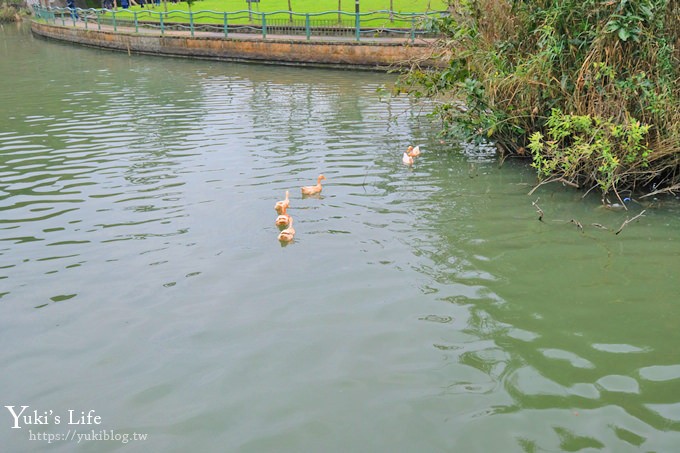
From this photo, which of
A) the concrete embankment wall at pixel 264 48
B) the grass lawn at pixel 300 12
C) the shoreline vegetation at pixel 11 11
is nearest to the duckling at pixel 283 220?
the concrete embankment wall at pixel 264 48

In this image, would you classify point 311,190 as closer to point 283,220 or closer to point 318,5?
point 283,220

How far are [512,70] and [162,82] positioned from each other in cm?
1419

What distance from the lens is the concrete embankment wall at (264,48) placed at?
24.0 m

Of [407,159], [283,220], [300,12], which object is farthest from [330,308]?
[300,12]

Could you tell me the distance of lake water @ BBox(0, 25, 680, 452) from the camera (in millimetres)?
4602

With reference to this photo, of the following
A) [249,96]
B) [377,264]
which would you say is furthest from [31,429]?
[249,96]

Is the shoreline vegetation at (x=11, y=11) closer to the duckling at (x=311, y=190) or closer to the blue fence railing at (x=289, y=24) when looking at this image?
the blue fence railing at (x=289, y=24)

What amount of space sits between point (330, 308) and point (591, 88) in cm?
493

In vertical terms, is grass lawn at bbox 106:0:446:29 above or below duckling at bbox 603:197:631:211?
above

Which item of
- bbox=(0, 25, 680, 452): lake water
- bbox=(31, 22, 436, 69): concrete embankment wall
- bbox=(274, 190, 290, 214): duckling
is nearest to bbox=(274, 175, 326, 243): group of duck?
bbox=(274, 190, 290, 214): duckling

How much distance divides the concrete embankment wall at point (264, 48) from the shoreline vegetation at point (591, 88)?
11.2 meters

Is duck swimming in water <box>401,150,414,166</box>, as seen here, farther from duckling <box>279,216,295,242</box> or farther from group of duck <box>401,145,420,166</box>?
duckling <box>279,216,295,242</box>

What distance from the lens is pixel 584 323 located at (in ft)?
18.9

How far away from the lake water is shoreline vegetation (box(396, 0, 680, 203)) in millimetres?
509
